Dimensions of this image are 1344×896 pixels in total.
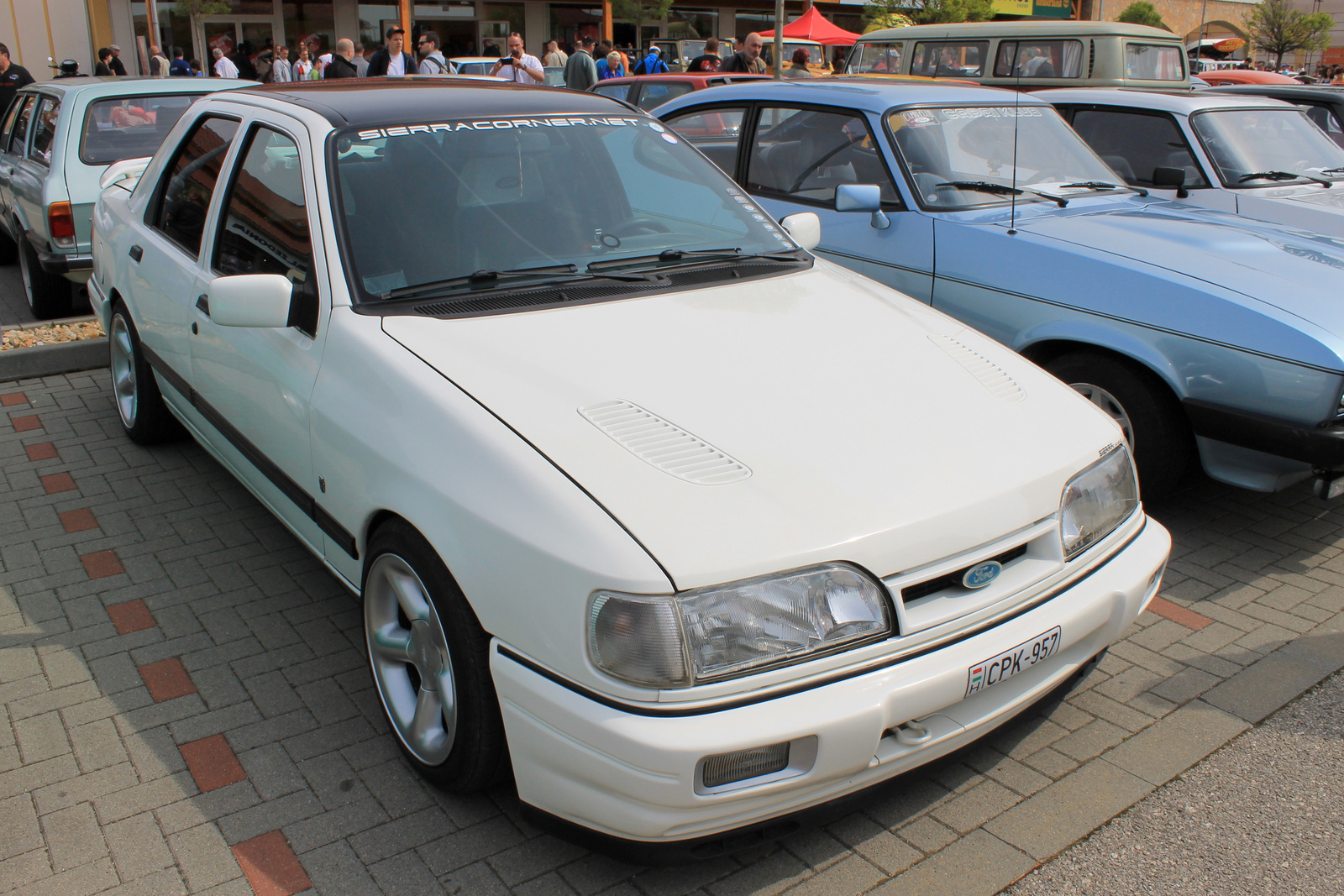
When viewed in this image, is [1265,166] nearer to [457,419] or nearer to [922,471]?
Answer: [922,471]

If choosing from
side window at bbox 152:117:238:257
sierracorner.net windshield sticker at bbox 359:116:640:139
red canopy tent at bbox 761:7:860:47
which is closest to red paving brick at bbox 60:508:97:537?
side window at bbox 152:117:238:257

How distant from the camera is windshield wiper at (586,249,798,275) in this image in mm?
3215

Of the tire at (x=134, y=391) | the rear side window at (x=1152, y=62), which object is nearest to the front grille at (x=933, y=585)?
the tire at (x=134, y=391)

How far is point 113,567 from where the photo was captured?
3.86m

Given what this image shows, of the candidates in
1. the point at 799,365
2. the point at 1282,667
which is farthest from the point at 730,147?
the point at 1282,667

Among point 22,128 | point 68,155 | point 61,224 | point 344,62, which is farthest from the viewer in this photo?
point 344,62

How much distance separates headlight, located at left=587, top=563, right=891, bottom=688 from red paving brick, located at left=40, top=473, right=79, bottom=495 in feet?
11.6

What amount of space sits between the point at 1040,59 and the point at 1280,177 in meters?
3.70

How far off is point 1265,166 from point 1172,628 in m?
4.22

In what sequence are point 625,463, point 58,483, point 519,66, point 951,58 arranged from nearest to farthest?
point 625,463 < point 58,483 < point 951,58 < point 519,66

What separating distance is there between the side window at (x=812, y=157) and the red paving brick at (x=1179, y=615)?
7.18 feet

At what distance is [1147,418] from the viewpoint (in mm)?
4078

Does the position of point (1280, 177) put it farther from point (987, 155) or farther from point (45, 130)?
point (45, 130)

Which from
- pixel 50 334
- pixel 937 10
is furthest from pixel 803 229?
pixel 937 10
